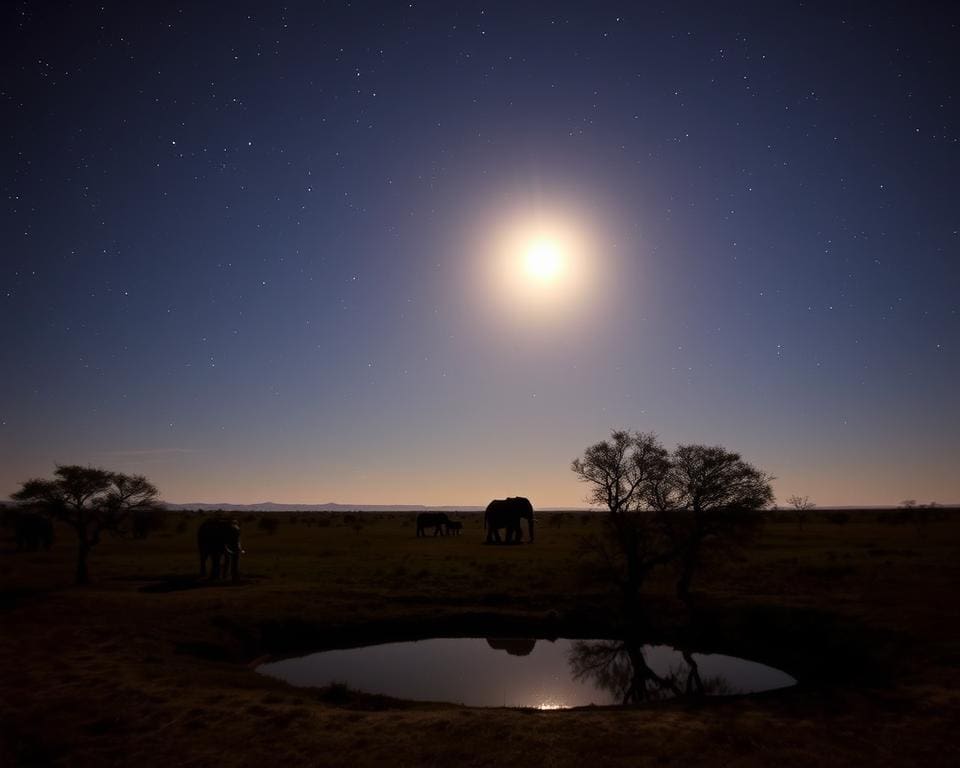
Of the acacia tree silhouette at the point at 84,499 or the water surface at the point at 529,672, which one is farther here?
the acacia tree silhouette at the point at 84,499

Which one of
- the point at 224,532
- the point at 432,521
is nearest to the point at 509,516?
the point at 432,521

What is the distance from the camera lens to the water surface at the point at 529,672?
17641mm

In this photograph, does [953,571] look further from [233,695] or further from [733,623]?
[233,695]

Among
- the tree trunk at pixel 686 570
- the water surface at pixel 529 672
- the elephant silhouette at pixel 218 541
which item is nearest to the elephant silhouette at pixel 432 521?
the elephant silhouette at pixel 218 541

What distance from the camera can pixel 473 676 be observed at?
19406mm

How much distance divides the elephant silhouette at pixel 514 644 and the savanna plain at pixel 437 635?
0.50m

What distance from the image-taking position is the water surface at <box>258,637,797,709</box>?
17.6 meters

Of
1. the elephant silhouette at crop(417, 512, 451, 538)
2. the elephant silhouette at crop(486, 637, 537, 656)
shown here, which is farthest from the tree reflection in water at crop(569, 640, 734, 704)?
the elephant silhouette at crop(417, 512, 451, 538)

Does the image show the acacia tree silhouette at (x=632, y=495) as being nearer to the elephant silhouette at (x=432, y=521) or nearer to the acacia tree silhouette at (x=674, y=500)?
the acacia tree silhouette at (x=674, y=500)

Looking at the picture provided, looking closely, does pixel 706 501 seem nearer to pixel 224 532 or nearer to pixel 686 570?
pixel 686 570

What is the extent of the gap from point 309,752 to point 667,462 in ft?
66.4

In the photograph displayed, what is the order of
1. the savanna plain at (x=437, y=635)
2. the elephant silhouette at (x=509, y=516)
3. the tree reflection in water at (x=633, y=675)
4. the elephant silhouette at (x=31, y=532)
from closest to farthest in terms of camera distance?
the savanna plain at (x=437, y=635)
the tree reflection in water at (x=633, y=675)
the elephant silhouette at (x=31, y=532)
the elephant silhouette at (x=509, y=516)

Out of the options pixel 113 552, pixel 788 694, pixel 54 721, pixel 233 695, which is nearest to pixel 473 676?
pixel 233 695

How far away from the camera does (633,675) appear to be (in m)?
20.0
